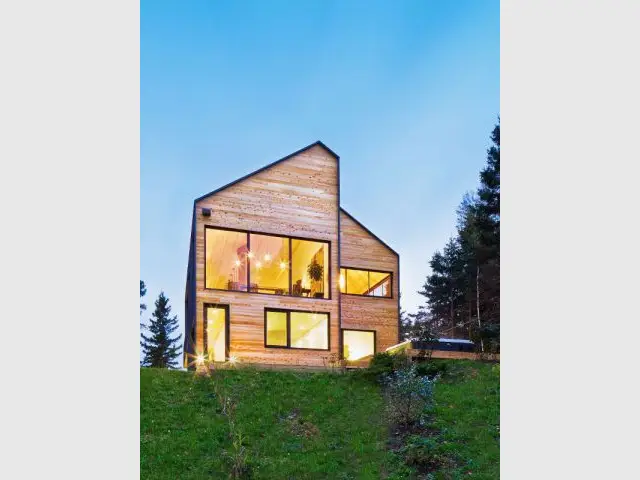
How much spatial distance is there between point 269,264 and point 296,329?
1.71 m

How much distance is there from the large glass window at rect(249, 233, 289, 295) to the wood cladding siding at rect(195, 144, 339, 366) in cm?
26

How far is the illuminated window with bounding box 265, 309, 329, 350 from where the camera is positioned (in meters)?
14.3

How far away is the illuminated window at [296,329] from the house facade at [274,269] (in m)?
0.02

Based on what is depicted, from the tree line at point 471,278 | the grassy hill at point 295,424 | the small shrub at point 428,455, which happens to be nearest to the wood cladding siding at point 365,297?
the tree line at point 471,278

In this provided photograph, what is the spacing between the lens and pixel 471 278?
25047 mm

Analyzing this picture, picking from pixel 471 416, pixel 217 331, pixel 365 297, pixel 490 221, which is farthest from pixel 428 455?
pixel 490 221

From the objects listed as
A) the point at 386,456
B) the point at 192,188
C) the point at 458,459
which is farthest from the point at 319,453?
the point at 192,188

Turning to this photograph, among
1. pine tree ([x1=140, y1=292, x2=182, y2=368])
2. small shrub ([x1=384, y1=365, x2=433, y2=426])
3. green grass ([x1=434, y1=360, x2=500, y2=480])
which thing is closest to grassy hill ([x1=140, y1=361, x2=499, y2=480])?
green grass ([x1=434, y1=360, x2=500, y2=480])

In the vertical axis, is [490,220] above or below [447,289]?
above

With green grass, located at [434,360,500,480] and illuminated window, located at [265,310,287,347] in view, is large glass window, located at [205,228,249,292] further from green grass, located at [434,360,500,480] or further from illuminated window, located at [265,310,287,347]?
green grass, located at [434,360,500,480]
